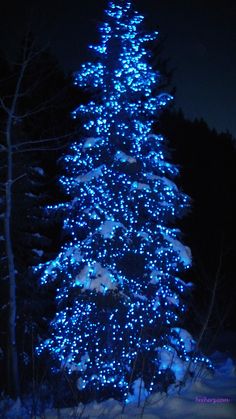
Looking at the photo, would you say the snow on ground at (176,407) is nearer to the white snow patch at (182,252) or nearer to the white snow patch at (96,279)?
the white snow patch at (96,279)

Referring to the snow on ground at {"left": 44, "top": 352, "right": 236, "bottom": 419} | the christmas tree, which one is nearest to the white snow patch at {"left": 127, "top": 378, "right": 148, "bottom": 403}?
the snow on ground at {"left": 44, "top": 352, "right": 236, "bottom": 419}

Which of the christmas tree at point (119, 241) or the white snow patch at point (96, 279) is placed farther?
the christmas tree at point (119, 241)

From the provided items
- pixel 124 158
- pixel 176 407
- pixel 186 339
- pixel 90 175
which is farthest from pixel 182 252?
pixel 176 407

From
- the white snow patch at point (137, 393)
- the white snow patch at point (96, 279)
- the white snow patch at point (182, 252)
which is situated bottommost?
the white snow patch at point (137, 393)

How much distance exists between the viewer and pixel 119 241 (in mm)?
11789

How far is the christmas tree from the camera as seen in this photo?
37.6ft

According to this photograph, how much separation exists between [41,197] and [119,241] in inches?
165

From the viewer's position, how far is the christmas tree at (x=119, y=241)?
11.4 m

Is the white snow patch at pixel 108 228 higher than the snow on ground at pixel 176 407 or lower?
higher

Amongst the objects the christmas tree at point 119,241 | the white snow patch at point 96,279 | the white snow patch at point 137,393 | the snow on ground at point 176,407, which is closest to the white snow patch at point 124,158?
the christmas tree at point 119,241

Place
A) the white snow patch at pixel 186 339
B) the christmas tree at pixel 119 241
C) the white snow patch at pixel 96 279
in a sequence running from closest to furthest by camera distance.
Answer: the white snow patch at pixel 96 279 < the christmas tree at pixel 119 241 < the white snow patch at pixel 186 339

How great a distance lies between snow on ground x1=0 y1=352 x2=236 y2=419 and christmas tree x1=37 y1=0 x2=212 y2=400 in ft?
4.32

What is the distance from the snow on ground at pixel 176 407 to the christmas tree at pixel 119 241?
132 centimetres

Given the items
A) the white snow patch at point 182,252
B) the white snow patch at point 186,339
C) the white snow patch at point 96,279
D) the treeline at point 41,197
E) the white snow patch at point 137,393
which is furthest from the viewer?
the treeline at point 41,197
